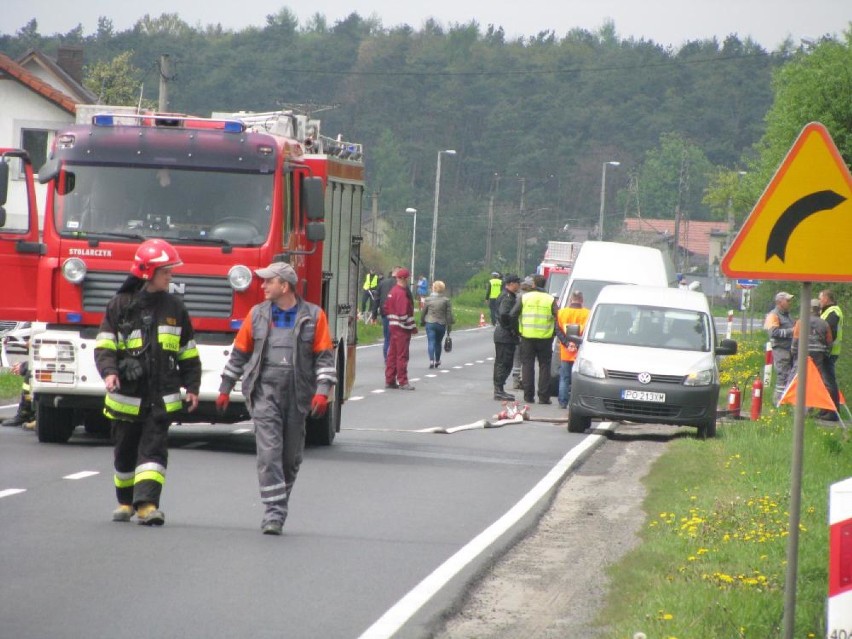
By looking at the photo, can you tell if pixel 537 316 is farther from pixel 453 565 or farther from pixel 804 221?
pixel 804 221

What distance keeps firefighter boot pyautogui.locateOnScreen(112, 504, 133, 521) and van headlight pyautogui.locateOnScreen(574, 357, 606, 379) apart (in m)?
9.86

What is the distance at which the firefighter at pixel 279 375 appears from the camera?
1034cm

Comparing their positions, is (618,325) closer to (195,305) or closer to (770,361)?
(195,305)

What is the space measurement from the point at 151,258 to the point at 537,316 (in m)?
14.9

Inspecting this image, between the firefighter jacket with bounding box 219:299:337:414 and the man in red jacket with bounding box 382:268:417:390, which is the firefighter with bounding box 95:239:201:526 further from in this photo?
the man in red jacket with bounding box 382:268:417:390

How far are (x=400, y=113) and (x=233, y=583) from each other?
124262 mm

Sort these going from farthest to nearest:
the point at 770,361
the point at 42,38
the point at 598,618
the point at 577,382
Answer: the point at 42,38
the point at 770,361
the point at 577,382
the point at 598,618

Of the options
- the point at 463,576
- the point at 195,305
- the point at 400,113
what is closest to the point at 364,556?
the point at 463,576

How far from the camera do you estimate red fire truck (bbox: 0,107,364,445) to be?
14.8m

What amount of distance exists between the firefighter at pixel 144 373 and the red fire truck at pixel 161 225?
4356 mm

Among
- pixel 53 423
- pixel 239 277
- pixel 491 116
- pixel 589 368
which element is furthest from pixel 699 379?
pixel 491 116

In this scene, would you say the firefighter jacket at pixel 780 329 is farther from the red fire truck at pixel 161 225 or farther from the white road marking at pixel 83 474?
the white road marking at pixel 83 474

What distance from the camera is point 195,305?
14.9 metres

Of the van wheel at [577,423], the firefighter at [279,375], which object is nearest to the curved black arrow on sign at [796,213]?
the firefighter at [279,375]
